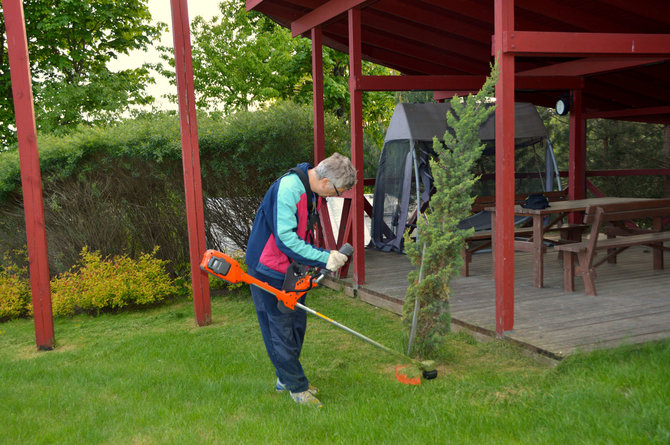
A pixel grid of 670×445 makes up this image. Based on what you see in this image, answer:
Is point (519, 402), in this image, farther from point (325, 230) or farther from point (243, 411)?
point (325, 230)

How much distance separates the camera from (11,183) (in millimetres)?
7879

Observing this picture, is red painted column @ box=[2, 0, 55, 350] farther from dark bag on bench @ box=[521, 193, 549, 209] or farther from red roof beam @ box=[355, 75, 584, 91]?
dark bag on bench @ box=[521, 193, 549, 209]

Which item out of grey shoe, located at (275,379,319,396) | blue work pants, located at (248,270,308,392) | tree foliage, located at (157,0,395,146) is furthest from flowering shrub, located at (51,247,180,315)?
tree foliage, located at (157,0,395,146)

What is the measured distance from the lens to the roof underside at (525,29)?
660cm

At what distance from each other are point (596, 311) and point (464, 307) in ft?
3.87

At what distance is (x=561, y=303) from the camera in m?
5.57

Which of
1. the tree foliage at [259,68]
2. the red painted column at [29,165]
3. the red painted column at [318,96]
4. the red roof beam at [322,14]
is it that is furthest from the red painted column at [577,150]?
the tree foliage at [259,68]

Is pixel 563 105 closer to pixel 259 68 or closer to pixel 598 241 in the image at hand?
pixel 598 241

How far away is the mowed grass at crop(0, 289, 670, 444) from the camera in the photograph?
10.8ft

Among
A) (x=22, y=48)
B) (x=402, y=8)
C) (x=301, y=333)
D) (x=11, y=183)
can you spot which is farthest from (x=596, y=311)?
(x=11, y=183)

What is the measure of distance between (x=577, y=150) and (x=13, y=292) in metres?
8.74

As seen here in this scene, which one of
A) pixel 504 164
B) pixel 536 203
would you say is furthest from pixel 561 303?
pixel 504 164

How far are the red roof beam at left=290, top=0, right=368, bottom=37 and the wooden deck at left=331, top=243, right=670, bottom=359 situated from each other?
3255 mm

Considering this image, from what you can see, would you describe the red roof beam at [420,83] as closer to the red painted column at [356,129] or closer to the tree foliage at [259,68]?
the red painted column at [356,129]
